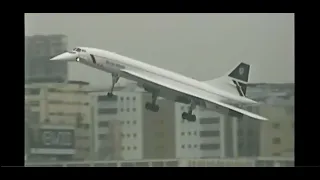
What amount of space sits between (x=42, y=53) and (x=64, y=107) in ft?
1.98

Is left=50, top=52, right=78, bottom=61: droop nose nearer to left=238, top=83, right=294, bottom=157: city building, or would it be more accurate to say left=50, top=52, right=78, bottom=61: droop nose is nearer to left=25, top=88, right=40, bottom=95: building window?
left=25, top=88, right=40, bottom=95: building window

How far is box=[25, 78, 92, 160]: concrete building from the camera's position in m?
7.53

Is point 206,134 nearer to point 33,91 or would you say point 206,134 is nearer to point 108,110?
point 108,110

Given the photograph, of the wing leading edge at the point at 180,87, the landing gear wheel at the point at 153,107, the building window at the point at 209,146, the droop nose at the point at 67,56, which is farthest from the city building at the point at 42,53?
the building window at the point at 209,146

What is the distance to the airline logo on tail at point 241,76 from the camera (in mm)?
7527

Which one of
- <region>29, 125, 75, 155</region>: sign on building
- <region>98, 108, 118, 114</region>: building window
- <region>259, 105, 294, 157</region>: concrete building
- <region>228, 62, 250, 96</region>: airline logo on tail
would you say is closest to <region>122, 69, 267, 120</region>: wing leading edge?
<region>259, 105, 294, 157</region>: concrete building

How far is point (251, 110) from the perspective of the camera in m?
7.58

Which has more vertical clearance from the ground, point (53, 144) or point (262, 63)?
point (262, 63)

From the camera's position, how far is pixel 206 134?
25.0ft

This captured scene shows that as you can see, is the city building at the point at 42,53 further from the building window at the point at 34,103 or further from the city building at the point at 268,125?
the city building at the point at 268,125

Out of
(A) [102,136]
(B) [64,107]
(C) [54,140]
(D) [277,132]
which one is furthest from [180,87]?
(C) [54,140]
